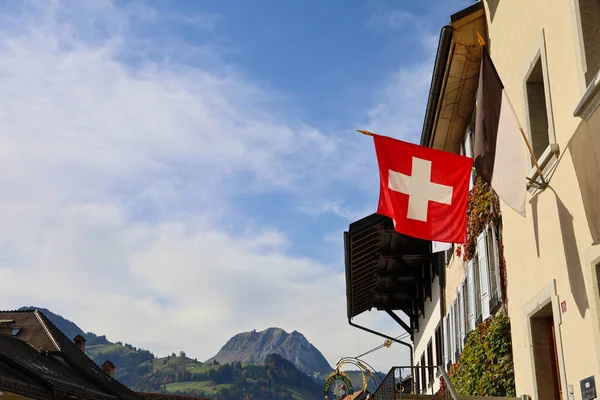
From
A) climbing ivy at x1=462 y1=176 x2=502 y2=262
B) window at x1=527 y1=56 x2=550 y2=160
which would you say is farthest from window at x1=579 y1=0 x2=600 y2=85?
climbing ivy at x1=462 y1=176 x2=502 y2=262

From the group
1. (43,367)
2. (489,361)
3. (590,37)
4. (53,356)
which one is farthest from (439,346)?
(53,356)

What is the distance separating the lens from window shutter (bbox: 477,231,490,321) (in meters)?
12.0

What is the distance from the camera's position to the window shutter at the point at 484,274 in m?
12.0

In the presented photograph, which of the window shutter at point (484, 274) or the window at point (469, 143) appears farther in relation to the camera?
the window at point (469, 143)

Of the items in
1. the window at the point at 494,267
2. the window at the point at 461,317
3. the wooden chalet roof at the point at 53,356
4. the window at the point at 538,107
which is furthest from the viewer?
the wooden chalet roof at the point at 53,356

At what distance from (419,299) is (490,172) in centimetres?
1589

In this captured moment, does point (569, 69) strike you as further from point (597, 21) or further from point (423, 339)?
point (423, 339)

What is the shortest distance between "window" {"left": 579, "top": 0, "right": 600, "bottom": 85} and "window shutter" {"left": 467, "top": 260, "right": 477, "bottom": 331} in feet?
22.3

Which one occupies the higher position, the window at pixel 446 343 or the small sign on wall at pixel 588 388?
the window at pixel 446 343

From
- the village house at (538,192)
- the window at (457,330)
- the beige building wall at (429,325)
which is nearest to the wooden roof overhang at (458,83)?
the village house at (538,192)

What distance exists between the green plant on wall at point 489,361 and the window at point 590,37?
15.5ft

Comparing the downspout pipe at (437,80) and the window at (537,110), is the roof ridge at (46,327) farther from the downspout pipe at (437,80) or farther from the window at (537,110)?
the window at (537,110)

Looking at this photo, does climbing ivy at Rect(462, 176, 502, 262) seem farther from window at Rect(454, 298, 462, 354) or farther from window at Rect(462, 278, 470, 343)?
window at Rect(454, 298, 462, 354)

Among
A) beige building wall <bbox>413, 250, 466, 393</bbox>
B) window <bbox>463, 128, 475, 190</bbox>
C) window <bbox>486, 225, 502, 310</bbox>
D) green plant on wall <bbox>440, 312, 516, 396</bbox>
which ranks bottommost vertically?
green plant on wall <bbox>440, 312, 516, 396</bbox>
